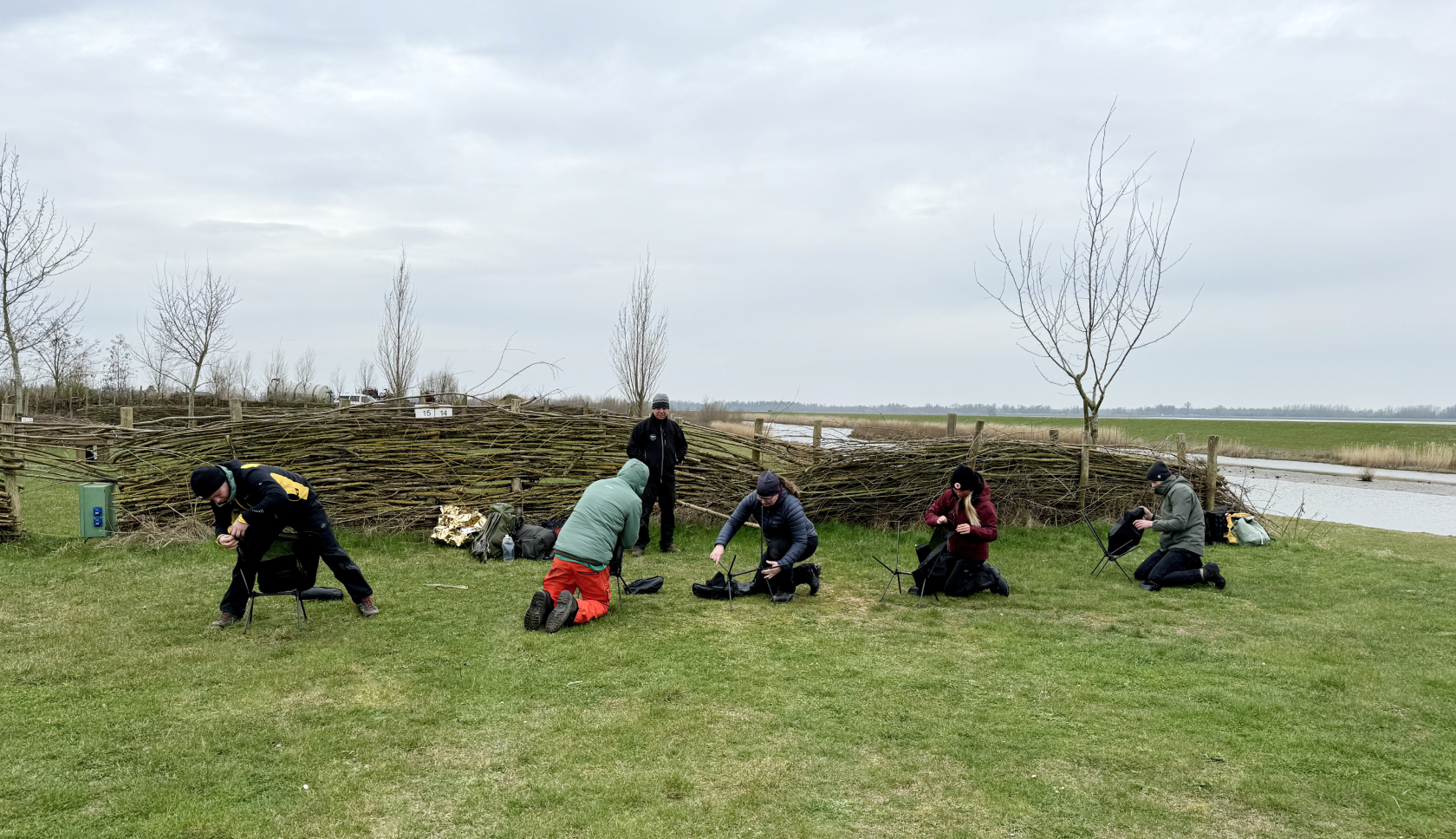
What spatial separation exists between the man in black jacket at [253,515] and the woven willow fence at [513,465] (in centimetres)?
366

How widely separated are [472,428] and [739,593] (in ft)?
15.0

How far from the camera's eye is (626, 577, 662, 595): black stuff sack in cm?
716

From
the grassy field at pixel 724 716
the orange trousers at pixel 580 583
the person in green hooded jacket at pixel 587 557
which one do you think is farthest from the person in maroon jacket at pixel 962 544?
the orange trousers at pixel 580 583

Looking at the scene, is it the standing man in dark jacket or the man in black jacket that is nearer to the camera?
the man in black jacket

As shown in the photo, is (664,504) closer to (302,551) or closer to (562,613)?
(562,613)

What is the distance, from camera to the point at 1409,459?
2941 centimetres

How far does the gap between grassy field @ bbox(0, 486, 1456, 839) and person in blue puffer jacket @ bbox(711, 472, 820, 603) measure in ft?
0.78

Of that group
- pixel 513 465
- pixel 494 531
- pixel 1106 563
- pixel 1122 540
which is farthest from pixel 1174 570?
pixel 513 465

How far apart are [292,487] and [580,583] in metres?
2.15

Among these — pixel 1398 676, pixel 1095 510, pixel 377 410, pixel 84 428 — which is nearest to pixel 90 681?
pixel 377 410

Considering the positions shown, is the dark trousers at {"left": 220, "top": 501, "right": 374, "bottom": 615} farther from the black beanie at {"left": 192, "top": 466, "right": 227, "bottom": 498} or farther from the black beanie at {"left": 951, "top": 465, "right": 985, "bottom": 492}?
the black beanie at {"left": 951, "top": 465, "right": 985, "bottom": 492}

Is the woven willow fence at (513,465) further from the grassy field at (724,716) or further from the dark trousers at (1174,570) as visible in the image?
the dark trousers at (1174,570)

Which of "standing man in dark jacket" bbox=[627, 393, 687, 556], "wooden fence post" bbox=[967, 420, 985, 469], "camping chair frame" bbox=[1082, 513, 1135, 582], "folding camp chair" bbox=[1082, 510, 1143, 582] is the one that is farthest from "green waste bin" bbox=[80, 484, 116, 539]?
"folding camp chair" bbox=[1082, 510, 1143, 582]

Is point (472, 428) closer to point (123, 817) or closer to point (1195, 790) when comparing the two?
point (123, 817)
